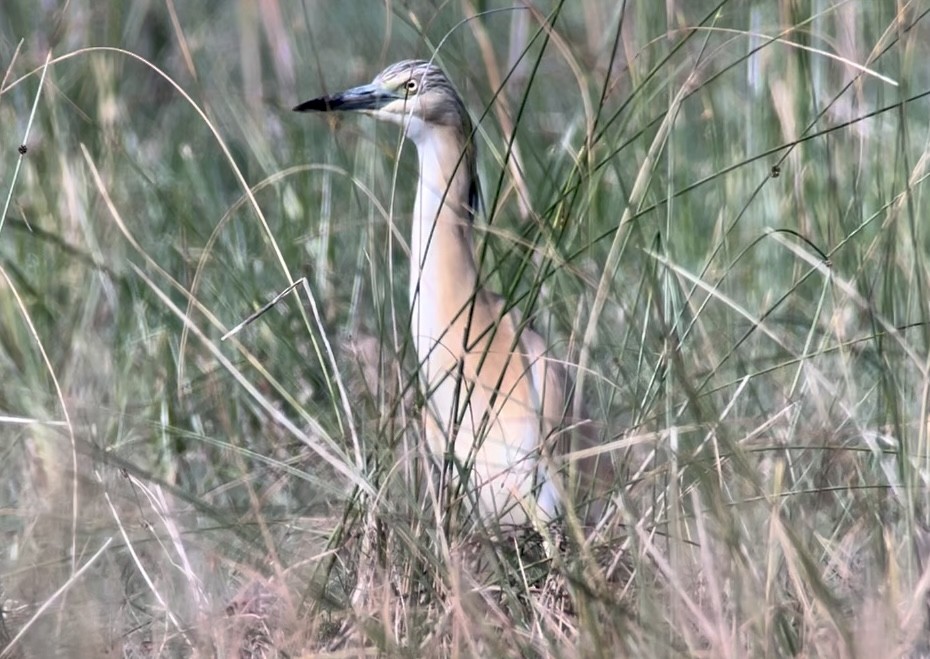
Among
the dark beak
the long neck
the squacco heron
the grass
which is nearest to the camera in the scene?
the grass

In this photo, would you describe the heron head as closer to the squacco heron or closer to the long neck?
the squacco heron

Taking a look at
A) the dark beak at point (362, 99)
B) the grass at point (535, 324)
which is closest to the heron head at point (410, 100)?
the dark beak at point (362, 99)

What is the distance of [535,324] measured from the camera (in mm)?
2588

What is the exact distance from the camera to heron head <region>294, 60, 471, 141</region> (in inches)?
102

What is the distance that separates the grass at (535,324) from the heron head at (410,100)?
0.10m

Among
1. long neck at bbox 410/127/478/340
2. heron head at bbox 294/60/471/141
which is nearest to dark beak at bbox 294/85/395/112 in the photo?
heron head at bbox 294/60/471/141

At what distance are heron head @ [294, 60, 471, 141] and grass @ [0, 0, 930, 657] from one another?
10 cm

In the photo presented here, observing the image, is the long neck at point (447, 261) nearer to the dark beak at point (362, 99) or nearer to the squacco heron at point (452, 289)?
the squacco heron at point (452, 289)

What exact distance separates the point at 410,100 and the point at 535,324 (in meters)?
0.40

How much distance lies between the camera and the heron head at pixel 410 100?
2.60 meters

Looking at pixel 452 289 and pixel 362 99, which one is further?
pixel 362 99

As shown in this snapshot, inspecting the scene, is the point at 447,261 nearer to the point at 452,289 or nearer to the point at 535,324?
the point at 452,289

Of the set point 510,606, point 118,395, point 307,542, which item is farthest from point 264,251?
point 510,606

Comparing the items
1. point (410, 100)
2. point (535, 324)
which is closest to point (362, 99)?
point (410, 100)
